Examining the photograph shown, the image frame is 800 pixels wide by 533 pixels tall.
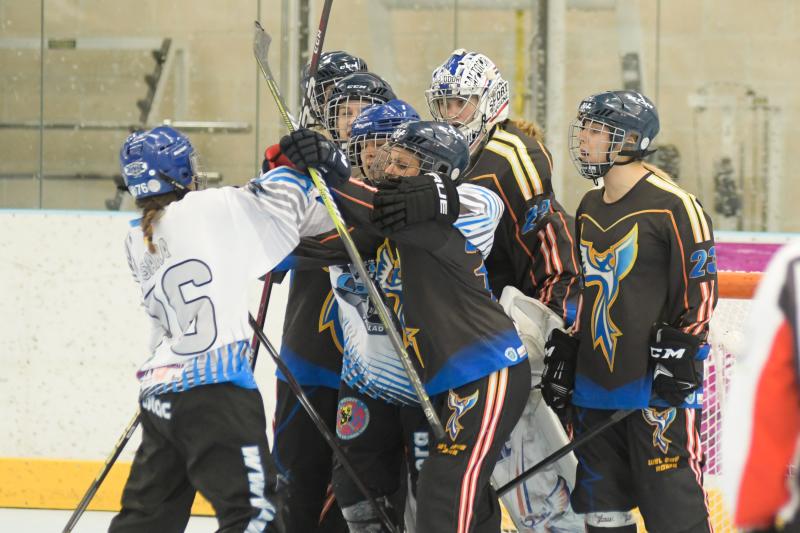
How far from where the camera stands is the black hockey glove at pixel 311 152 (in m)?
2.50

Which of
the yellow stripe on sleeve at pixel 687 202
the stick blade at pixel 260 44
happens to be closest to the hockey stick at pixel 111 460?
the stick blade at pixel 260 44

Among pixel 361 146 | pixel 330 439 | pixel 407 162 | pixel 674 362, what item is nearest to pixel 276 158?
pixel 361 146

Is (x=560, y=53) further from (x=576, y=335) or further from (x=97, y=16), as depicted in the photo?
(x=576, y=335)

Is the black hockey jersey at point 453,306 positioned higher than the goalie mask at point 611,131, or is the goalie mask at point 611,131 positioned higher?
the goalie mask at point 611,131

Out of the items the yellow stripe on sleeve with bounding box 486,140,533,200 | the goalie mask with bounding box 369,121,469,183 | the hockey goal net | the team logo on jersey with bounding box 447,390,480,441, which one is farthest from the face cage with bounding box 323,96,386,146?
the hockey goal net

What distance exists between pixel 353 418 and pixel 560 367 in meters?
0.50

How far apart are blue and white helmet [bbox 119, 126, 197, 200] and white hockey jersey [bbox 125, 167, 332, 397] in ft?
0.23

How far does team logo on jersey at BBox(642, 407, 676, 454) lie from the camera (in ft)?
9.14

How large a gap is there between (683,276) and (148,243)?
1172mm

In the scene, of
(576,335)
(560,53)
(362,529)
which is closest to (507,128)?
(576,335)

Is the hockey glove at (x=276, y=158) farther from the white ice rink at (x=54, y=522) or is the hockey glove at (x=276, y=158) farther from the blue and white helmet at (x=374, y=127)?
the white ice rink at (x=54, y=522)

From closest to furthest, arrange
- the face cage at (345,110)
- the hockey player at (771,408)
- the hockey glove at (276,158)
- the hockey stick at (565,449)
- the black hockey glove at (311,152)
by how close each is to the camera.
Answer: the hockey player at (771,408) → the black hockey glove at (311,152) → the hockey glove at (276,158) → the hockey stick at (565,449) → the face cage at (345,110)

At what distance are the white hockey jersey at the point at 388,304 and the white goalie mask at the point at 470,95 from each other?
423mm

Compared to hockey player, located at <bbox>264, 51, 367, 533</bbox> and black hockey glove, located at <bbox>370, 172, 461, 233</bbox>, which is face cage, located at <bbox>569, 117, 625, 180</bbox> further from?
hockey player, located at <bbox>264, 51, 367, 533</bbox>
